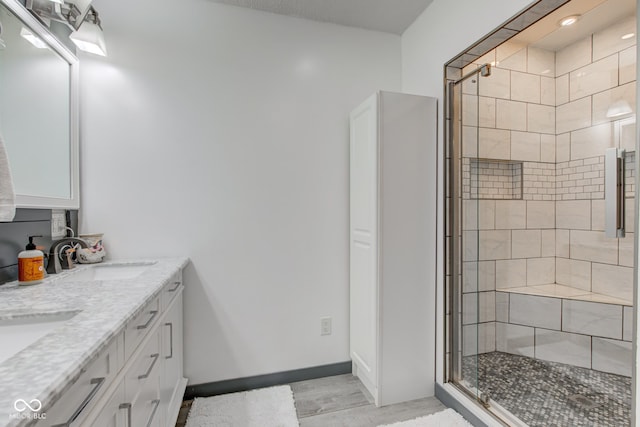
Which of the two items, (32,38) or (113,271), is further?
(113,271)

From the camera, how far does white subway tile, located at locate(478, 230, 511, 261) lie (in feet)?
6.49

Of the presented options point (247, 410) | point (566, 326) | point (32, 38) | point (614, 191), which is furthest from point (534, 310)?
point (32, 38)

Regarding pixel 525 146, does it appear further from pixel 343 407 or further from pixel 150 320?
pixel 150 320

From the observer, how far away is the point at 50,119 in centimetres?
149

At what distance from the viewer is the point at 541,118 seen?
8.22 ft

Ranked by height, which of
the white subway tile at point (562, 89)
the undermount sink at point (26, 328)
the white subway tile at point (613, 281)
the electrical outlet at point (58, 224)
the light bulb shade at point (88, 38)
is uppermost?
the white subway tile at point (562, 89)

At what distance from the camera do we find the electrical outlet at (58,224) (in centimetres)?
154

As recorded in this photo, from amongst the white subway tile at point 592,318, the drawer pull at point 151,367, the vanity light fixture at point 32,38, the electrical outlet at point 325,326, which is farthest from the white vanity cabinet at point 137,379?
the white subway tile at point 592,318

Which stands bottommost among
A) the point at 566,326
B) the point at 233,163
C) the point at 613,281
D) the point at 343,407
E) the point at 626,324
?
the point at 343,407

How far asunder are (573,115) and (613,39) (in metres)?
0.53

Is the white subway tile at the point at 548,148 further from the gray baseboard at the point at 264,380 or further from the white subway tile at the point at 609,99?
the gray baseboard at the point at 264,380

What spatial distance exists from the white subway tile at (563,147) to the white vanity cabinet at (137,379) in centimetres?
303

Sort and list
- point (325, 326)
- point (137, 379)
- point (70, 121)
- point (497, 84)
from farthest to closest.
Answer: point (497, 84) → point (325, 326) → point (70, 121) → point (137, 379)

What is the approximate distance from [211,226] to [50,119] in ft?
3.12
